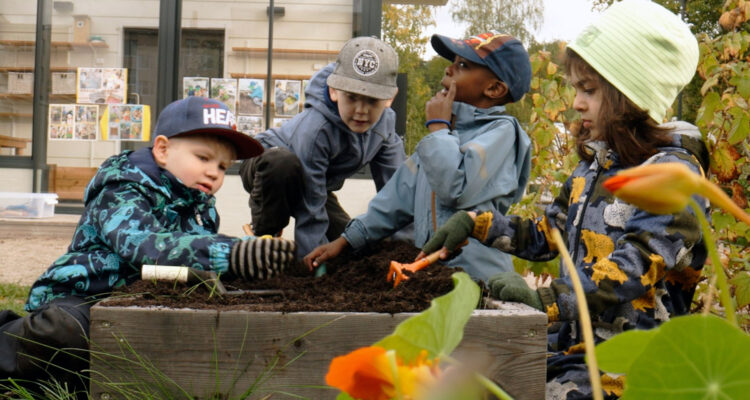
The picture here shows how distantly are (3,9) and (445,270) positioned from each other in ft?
25.1

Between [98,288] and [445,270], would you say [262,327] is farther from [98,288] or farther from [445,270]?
[98,288]

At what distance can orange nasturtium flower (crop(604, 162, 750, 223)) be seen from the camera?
0.87 ft

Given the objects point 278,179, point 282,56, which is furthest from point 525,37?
point 278,179

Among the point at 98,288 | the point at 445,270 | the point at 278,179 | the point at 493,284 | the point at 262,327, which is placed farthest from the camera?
the point at 278,179

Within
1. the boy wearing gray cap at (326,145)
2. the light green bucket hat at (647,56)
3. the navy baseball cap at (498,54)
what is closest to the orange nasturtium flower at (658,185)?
the light green bucket hat at (647,56)

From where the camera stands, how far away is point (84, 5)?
26.3 ft

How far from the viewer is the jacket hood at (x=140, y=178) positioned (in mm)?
2104

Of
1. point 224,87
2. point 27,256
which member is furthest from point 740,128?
point 224,87

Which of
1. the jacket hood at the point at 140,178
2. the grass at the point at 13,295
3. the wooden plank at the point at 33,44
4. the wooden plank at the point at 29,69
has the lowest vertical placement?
the grass at the point at 13,295

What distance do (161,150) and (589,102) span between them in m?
1.23

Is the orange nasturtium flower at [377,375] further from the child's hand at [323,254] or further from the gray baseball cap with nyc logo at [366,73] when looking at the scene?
the gray baseball cap with nyc logo at [366,73]

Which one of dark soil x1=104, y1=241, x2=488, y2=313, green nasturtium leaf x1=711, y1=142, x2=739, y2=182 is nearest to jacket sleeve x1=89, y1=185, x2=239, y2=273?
dark soil x1=104, y1=241, x2=488, y2=313

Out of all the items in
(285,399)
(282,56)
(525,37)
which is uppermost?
(525,37)

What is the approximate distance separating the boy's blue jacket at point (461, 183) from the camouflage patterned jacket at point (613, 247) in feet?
0.86
